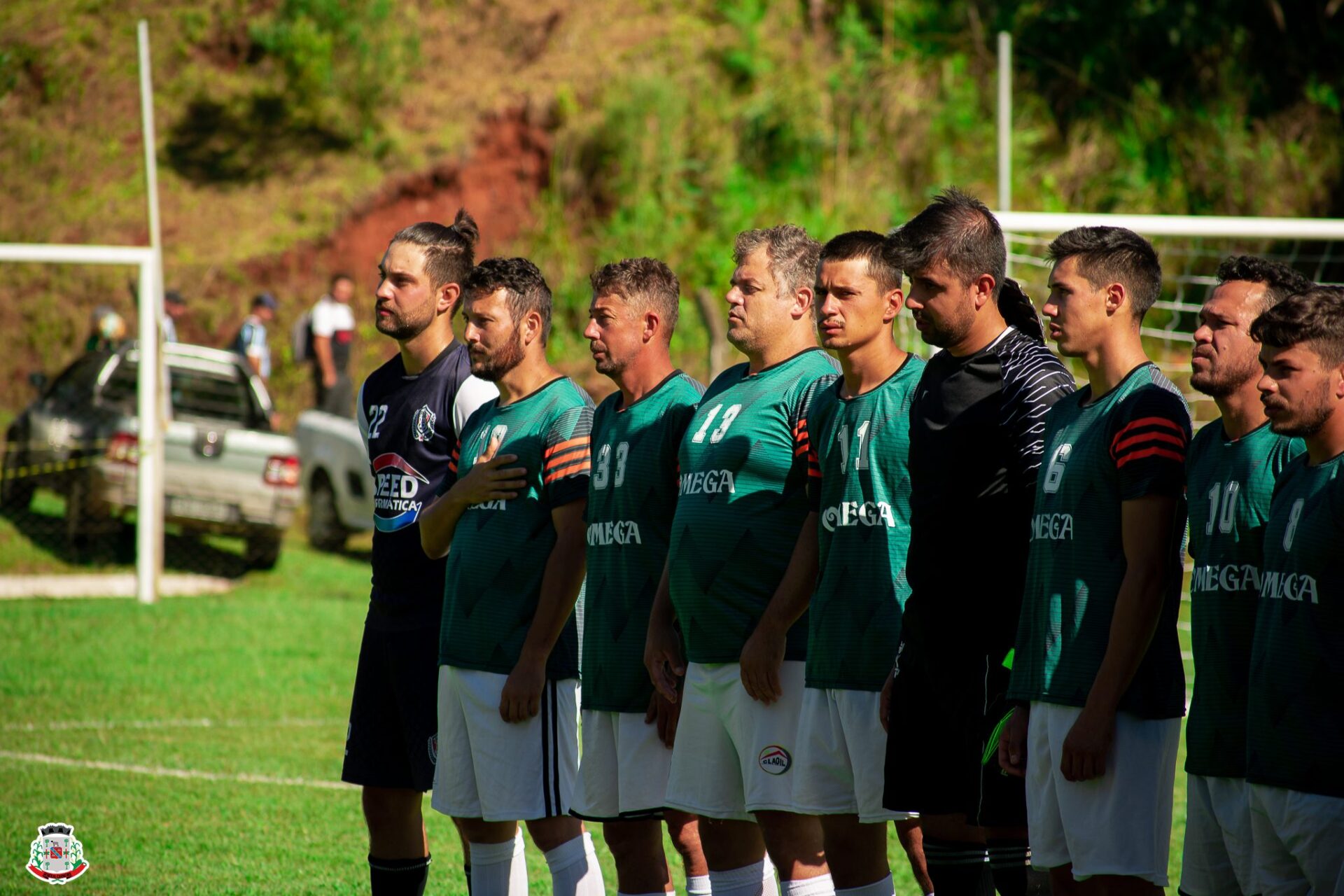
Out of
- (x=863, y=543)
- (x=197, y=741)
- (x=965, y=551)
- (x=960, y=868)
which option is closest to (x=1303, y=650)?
(x=965, y=551)

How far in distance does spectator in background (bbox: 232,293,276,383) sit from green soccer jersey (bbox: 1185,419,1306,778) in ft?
49.5

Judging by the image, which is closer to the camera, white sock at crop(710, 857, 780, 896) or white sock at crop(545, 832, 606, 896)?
white sock at crop(710, 857, 780, 896)

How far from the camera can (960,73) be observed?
22.7 metres

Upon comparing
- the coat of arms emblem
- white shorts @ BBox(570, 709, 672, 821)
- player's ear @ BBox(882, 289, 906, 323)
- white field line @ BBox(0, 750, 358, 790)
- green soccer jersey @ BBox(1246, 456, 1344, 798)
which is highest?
player's ear @ BBox(882, 289, 906, 323)

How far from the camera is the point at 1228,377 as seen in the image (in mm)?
3838

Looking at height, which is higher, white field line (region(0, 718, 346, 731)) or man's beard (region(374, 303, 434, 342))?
man's beard (region(374, 303, 434, 342))

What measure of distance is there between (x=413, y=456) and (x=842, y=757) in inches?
75.3

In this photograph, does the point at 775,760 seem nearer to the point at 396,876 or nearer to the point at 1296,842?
the point at 1296,842

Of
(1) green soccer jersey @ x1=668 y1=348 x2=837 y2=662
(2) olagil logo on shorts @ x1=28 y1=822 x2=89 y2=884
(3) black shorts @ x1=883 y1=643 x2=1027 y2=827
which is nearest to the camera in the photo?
(3) black shorts @ x1=883 y1=643 x2=1027 y2=827

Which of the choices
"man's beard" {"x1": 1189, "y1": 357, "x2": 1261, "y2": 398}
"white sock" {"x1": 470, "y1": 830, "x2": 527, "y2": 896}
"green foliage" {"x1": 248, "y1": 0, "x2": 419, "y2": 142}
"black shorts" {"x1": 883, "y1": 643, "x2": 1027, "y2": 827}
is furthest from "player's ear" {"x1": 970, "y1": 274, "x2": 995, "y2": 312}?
"green foliage" {"x1": 248, "y1": 0, "x2": 419, "y2": 142}

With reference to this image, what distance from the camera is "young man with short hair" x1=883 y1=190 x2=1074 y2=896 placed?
394cm

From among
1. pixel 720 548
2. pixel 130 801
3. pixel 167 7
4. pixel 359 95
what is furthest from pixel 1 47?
pixel 720 548

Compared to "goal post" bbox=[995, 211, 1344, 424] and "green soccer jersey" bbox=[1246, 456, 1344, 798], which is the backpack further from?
"green soccer jersey" bbox=[1246, 456, 1344, 798]

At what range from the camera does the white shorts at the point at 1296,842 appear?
3445 millimetres
